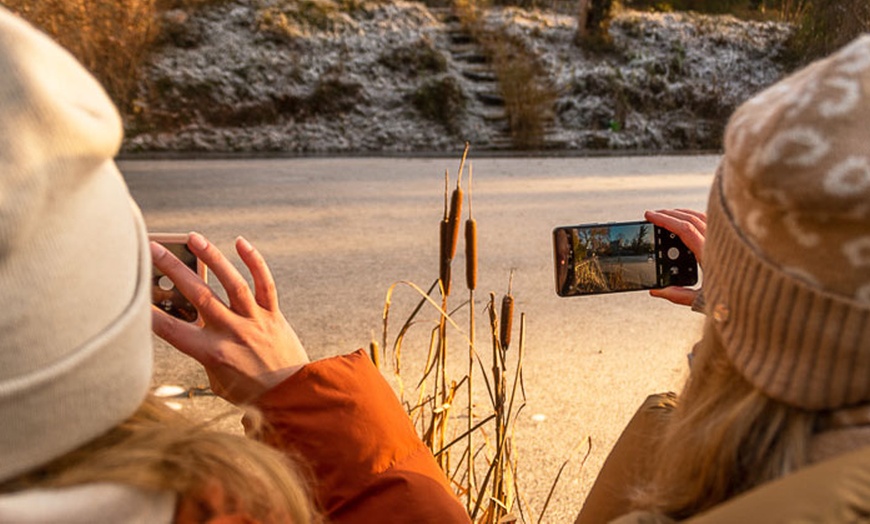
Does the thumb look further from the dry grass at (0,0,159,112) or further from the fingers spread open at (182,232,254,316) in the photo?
the dry grass at (0,0,159,112)

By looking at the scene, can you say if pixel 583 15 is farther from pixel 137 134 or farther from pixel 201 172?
pixel 201 172

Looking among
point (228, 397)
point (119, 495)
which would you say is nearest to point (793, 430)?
point (119, 495)

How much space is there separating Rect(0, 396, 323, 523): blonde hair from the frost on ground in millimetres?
8232

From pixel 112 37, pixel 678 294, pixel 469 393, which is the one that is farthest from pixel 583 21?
pixel 678 294

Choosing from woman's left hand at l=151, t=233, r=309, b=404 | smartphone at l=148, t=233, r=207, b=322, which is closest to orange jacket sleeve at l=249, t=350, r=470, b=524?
woman's left hand at l=151, t=233, r=309, b=404

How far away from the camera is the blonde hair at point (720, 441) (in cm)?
70

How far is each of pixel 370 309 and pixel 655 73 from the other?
8.81 meters

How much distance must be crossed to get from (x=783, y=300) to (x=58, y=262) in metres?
0.51

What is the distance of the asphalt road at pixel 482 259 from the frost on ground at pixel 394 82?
72.9 inches

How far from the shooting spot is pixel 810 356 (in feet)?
2.26

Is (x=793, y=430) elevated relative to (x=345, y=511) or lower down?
elevated

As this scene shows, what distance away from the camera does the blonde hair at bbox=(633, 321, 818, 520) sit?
27.7 inches

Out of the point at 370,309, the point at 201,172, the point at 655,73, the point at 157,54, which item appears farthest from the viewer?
the point at 655,73

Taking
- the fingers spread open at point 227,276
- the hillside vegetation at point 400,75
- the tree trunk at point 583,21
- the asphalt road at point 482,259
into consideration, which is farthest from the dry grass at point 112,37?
the fingers spread open at point 227,276
